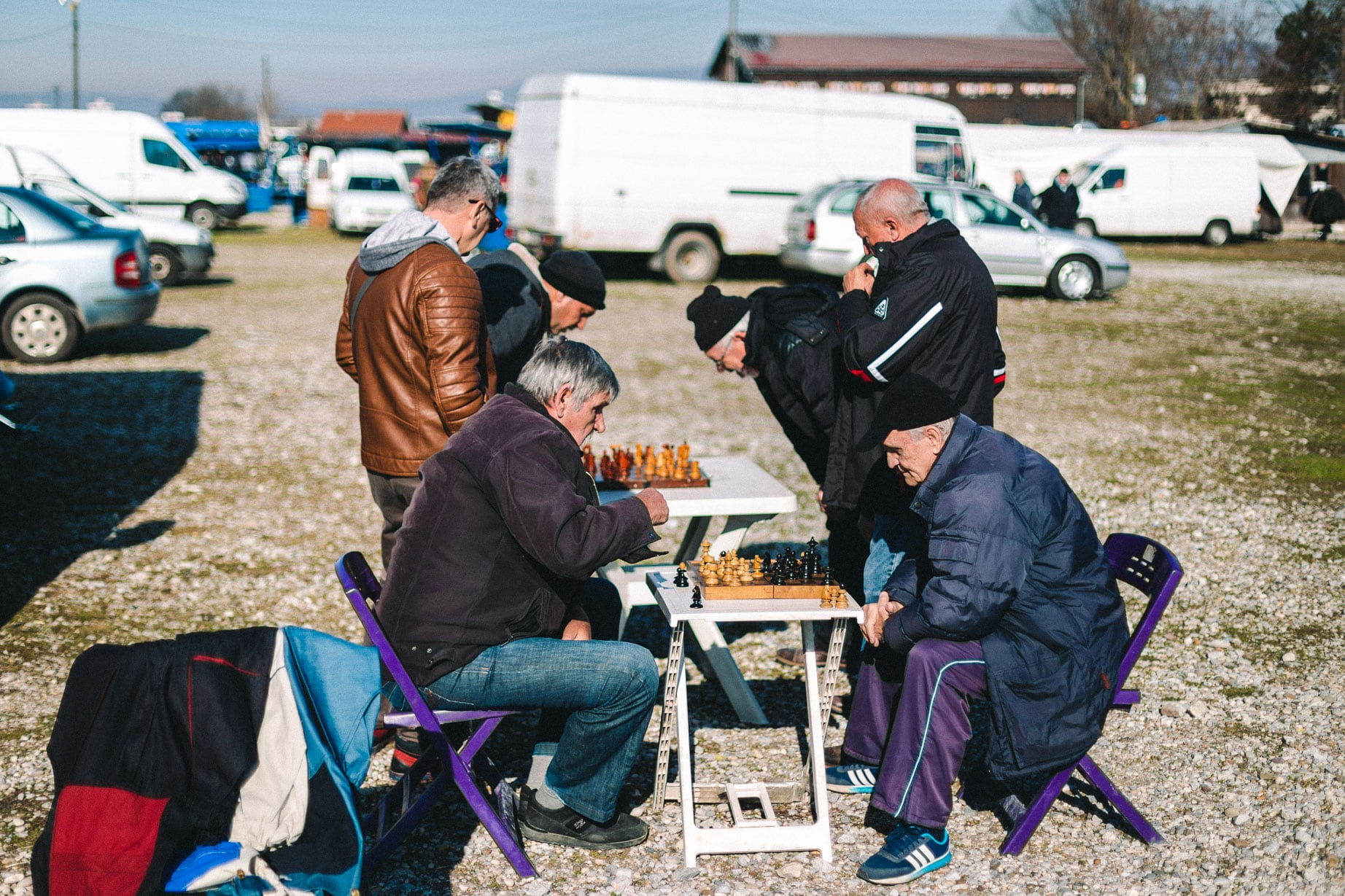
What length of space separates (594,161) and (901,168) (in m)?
5.03

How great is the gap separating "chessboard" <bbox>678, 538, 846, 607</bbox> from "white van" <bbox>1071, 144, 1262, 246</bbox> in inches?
960

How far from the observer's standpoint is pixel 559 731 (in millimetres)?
3834

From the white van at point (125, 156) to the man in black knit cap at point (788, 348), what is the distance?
18202mm

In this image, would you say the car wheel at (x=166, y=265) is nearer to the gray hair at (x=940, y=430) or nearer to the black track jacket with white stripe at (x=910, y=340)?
the black track jacket with white stripe at (x=910, y=340)

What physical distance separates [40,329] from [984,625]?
1062 cm

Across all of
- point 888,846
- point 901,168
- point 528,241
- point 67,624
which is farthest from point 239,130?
point 888,846

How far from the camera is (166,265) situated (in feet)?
55.4

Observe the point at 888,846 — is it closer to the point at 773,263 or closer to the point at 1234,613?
the point at 1234,613

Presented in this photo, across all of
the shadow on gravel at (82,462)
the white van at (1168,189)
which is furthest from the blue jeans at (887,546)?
the white van at (1168,189)

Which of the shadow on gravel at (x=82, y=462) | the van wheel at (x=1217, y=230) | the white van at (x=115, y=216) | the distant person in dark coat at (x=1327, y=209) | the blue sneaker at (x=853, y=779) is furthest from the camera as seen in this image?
the distant person in dark coat at (x=1327, y=209)

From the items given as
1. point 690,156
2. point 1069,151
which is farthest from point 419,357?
point 1069,151

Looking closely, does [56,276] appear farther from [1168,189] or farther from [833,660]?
[1168,189]

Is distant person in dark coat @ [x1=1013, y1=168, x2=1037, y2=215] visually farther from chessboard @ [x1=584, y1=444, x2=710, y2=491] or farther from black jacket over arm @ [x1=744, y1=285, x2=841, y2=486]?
chessboard @ [x1=584, y1=444, x2=710, y2=491]

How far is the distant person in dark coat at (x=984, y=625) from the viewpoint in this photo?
11.2 feet
